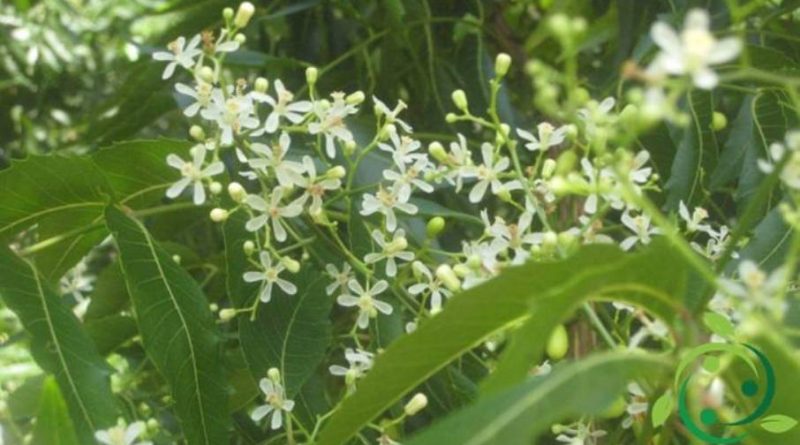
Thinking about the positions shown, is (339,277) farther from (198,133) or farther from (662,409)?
(662,409)

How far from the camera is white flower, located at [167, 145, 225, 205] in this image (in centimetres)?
99

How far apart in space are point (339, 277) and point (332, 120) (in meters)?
0.13

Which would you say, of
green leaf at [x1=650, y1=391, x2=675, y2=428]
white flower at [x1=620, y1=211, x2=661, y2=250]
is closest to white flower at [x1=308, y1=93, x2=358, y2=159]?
white flower at [x1=620, y1=211, x2=661, y2=250]

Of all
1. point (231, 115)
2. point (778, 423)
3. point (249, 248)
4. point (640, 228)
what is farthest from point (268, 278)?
point (778, 423)

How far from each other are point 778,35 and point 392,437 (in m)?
0.64

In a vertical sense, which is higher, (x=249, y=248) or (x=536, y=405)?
(x=536, y=405)

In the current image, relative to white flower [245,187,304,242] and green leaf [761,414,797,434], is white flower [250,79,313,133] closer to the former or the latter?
white flower [245,187,304,242]

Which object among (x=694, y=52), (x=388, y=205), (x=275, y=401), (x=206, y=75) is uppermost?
(x=694, y=52)

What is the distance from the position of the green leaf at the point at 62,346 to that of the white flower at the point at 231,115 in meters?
0.19

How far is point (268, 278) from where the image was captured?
39.9 inches

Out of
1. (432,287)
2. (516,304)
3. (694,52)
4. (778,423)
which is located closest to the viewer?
(694,52)

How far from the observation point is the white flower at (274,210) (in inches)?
38.5

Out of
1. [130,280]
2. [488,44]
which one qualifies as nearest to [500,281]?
[130,280]

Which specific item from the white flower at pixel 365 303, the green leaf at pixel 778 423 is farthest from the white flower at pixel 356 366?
the green leaf at pixel 778 423
